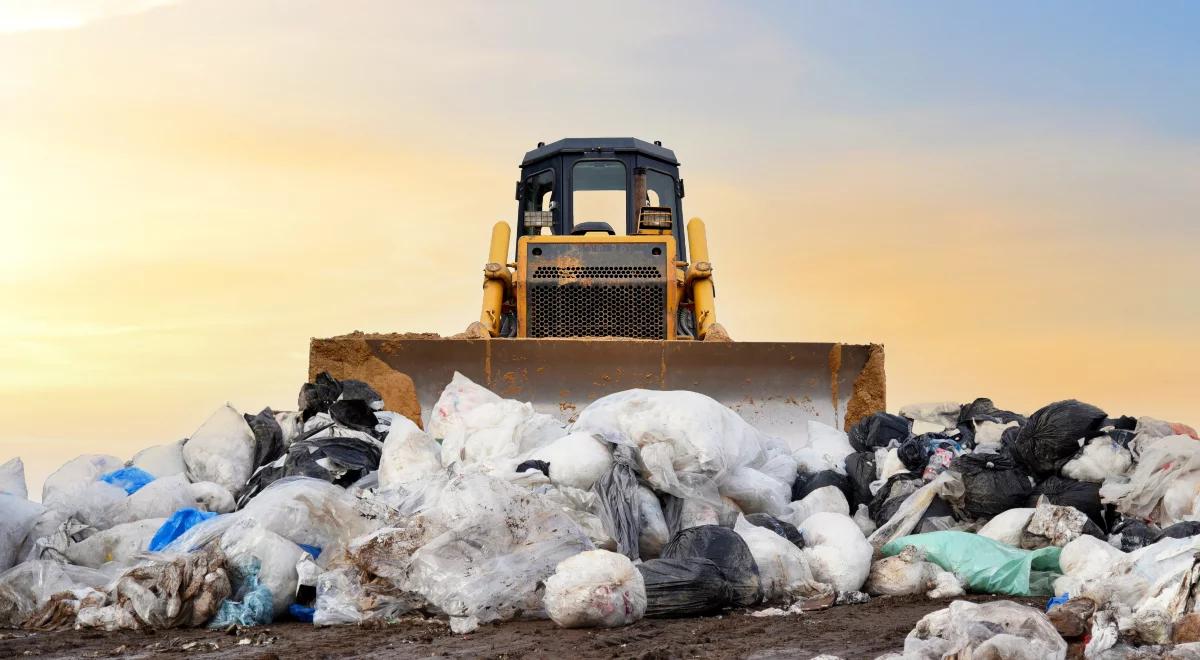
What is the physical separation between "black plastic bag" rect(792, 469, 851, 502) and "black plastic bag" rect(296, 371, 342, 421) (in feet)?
8.03

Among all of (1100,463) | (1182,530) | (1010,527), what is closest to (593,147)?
(1100,463)

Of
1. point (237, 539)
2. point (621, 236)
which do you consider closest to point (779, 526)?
point (237, 539)

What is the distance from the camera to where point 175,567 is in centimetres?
425

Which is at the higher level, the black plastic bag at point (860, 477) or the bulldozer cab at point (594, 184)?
the bulldozer cab at point (594, 184)

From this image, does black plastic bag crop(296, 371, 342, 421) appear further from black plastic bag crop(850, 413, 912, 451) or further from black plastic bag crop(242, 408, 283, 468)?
black plastic bag crop(850, 413, 912, 451)

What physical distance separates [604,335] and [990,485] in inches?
136

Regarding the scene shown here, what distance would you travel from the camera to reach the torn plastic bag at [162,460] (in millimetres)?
6062

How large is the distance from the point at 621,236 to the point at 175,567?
4834 mm

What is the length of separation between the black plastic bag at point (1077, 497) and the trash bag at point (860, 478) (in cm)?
79

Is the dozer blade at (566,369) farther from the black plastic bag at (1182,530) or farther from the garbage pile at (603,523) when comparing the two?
the black plastic bag at (1182,530)

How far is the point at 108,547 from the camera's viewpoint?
193 inches

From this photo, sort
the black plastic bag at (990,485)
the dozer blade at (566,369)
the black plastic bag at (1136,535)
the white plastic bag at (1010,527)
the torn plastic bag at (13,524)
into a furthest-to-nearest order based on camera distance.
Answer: the dozer blade at (566,369) → the black plastic bag at (990,485) → the white plastic bag at (1010,527) → the black plastic bag at (1136,535) → the torn plastic bag at (13,524)

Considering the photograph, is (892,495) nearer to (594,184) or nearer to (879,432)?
(879,432)

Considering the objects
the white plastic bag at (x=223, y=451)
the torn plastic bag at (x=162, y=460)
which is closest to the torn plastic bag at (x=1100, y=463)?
the white plastic bag at (x=223, y=451)
